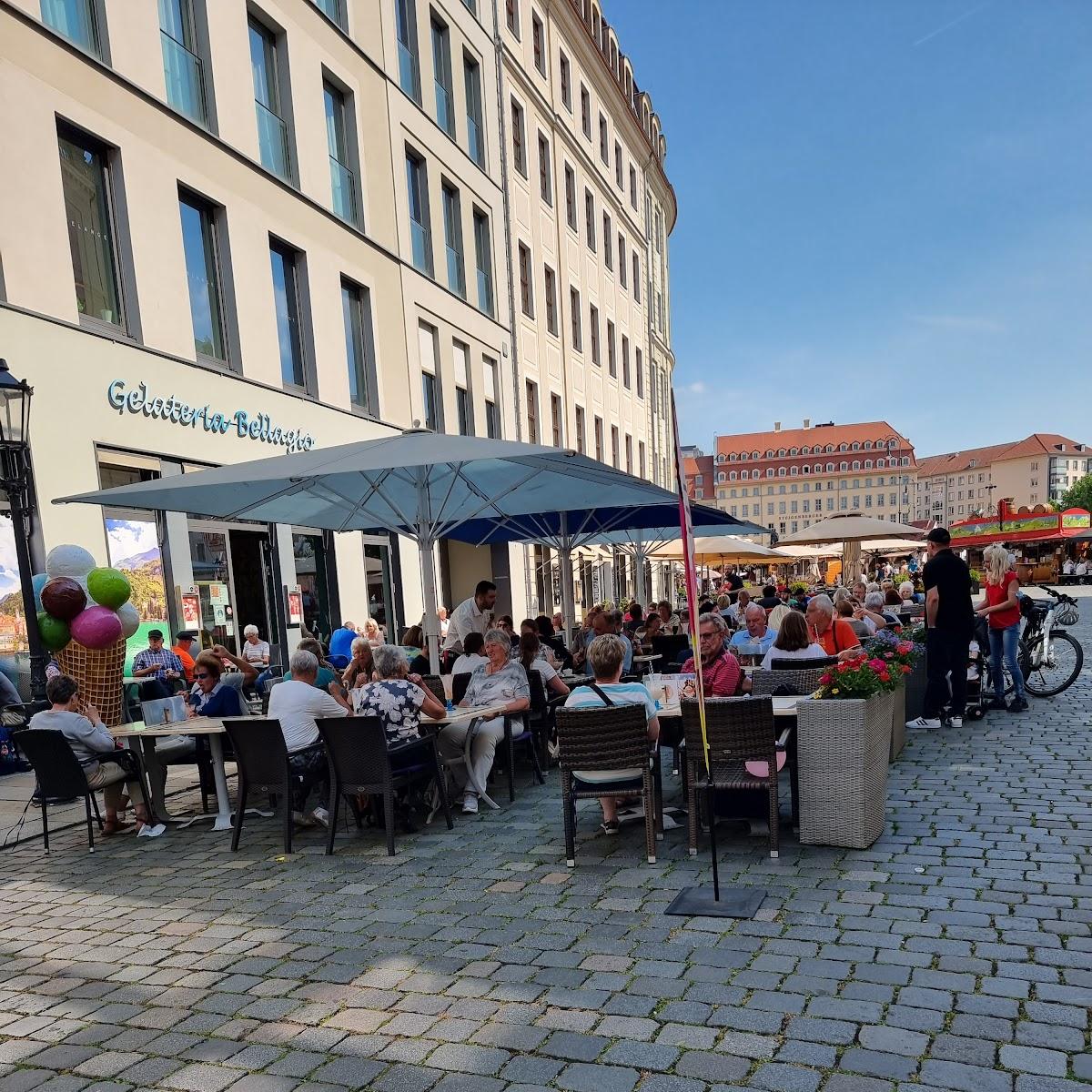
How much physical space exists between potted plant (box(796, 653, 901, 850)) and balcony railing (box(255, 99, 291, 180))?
499 inches

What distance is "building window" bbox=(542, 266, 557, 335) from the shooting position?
2662cm

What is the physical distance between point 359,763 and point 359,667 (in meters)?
2.22

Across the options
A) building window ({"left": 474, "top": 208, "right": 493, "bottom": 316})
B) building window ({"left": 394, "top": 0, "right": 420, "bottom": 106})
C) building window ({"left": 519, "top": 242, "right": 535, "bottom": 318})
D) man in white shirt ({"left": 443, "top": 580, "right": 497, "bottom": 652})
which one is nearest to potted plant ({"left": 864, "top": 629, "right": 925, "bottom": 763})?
man in white shirt ({"left": 443, "top": 580, "right": 497, "bottom": 652})

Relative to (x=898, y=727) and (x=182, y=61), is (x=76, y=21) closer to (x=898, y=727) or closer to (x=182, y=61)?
(x=182, y=61)

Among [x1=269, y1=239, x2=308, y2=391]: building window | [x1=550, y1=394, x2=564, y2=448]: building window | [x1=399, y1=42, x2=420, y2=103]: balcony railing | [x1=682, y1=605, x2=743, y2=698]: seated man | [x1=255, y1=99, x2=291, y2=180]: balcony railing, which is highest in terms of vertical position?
[x1=399, y1=42, x2=420, y2=103]: balcony railing

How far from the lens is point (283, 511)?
885 centimetres

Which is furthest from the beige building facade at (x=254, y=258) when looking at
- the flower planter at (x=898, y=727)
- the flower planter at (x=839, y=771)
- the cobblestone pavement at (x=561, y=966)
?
the flower planter at (x=898, y=727)

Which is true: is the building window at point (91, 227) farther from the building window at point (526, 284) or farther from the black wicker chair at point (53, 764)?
the building window at point (526, 284)

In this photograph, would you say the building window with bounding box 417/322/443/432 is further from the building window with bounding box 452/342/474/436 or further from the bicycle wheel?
the bicycle wheel

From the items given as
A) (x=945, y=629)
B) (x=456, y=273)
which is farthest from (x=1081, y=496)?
(x=945, y=629)

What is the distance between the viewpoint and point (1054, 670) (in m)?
10.7

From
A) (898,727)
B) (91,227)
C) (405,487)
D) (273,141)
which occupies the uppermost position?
(273,141)

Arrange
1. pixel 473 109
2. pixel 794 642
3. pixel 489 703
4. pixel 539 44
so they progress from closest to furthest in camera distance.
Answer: pixel 794 642 < pixel 489 703 < pixel 473 109 < pixel 539 44

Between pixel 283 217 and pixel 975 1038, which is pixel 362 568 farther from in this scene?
pixel 975 1038
